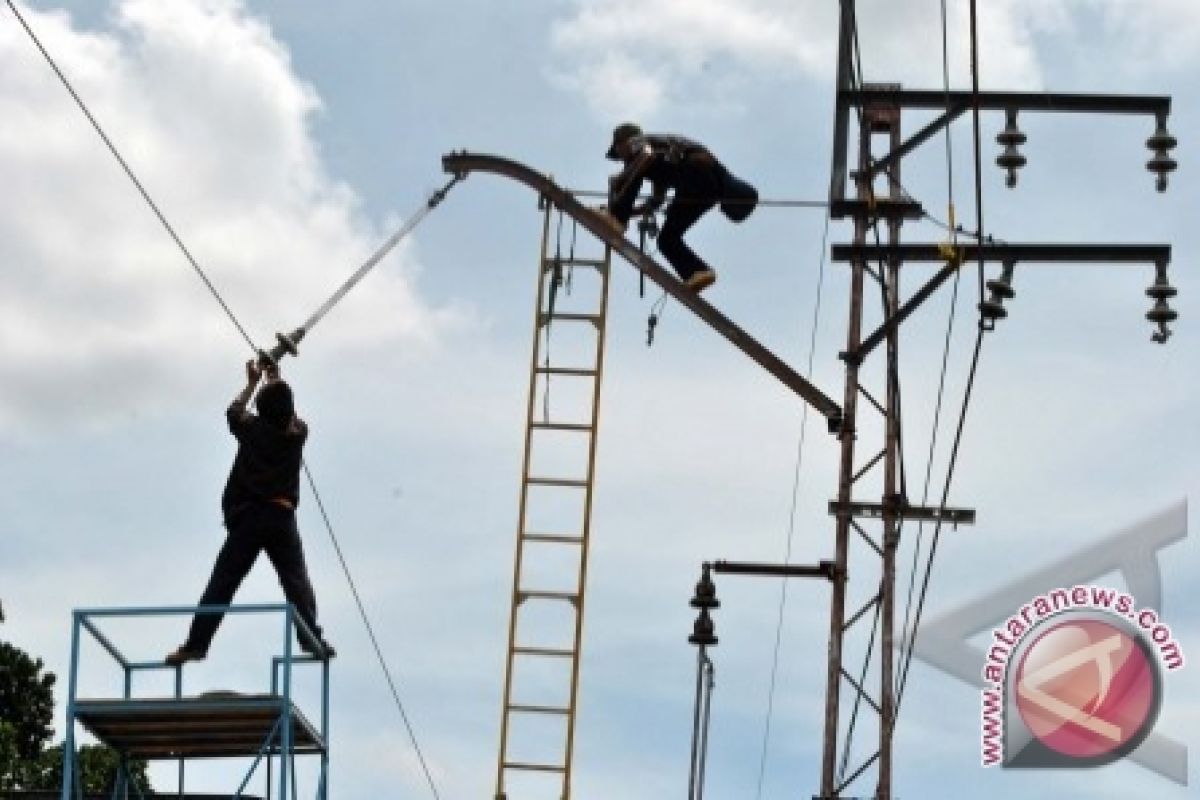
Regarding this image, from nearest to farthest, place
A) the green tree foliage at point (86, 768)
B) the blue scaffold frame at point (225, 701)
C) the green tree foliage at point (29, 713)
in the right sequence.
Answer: the blue scaffold frame at point (225, 701)
the green tree foliage at point (86, 768)
the green tree foliage at point (29, 713)

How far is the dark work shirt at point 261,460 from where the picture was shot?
68.7 feet

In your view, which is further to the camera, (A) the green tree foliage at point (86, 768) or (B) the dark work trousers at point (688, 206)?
(A) the green tree foliage at point (86, 768)

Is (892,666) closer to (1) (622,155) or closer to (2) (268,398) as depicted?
(1) (622,155)

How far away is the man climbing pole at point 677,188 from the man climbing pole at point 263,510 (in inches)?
185

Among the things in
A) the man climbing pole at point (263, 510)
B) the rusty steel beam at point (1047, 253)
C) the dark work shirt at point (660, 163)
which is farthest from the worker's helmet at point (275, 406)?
the rusty steel beam at point (1047, 253)

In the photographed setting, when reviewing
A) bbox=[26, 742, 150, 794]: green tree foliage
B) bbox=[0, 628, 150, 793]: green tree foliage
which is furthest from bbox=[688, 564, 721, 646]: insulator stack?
bbox=[0, 628, 150, 793]: green tree foliage

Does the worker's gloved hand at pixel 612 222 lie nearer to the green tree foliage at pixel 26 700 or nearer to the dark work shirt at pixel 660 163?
the dark work shirt at pixel 660 163

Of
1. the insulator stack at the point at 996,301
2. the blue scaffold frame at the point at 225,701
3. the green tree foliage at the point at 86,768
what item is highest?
the green tree foliage at the point at 86,768

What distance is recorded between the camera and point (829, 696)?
1065 inches

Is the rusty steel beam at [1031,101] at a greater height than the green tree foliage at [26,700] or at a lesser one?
lesser

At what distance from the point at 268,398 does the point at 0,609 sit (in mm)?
33944

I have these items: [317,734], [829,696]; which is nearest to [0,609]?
[829,696]

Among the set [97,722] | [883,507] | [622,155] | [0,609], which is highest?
[0,609]

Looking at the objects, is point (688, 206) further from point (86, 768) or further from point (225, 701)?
point (86, 768)
